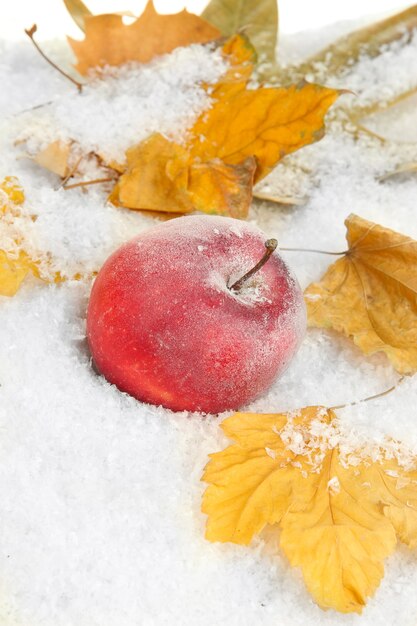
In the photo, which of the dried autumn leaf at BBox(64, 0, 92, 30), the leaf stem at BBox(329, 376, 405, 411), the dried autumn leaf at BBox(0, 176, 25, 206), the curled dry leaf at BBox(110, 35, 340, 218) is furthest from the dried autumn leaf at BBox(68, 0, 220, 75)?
the leaf stem at BBox(329, 376, 405, 411)

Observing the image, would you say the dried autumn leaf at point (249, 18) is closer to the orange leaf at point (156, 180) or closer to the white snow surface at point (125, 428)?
the white snow surface at point (125, 428)

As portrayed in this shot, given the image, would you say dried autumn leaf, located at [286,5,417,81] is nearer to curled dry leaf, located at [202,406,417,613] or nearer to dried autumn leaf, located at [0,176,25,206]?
dried autumn leaf, located at [0,176,25,206]

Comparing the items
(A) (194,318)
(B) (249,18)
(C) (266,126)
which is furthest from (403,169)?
(A) (194,318)

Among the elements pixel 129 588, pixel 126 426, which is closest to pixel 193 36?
pixel 126 426

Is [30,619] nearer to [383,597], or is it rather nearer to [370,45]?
[383,597]

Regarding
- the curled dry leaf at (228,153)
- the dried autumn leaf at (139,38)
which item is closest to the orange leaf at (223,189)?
the curled dry leaf at (228,153)

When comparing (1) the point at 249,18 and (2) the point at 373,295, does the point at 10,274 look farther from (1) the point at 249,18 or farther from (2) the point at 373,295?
(1) the point at 249,18

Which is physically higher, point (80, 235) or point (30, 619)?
point (80, 235)
